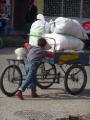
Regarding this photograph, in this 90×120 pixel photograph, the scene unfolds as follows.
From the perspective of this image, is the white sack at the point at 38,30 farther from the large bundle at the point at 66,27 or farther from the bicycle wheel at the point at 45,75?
the bicycle wheel at the point at 45,75

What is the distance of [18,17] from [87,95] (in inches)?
593

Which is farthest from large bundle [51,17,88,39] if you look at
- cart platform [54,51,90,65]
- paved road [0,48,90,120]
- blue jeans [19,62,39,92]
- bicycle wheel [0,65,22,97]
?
paved road [0,48,90,120]

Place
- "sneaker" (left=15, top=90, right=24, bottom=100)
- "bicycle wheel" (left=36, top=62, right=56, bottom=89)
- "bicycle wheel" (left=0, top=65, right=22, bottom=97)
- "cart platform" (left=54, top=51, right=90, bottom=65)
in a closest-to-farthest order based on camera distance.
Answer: "sneaker" (left=15, top=90, right=24, bottom=100), "bicycle wheel" (left=0, top=65, right=22, bottom=97), "cart platform" (left=54, top=51, right=90, bottom=65), "bicycle wheel" (left=36, top=62, right=56, bottom=89)

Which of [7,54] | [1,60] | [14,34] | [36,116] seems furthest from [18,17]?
[36,116]

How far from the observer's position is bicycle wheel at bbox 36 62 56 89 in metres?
11.3

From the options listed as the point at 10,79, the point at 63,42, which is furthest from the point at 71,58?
the point at 10,79

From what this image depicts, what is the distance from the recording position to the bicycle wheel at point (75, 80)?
11406mm

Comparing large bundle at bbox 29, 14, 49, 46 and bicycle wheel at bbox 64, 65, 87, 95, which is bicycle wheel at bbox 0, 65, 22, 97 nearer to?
large bundle at bbox 29, 14, 49, 46

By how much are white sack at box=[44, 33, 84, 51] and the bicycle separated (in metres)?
0.33

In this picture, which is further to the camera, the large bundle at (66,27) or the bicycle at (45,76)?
the large bundle at (66,27)

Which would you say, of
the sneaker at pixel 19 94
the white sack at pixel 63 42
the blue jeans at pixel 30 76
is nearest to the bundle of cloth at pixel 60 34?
the white sack at pixel 63 42

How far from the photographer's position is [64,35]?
11414 millimetres

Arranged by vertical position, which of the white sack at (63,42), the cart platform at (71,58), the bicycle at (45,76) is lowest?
the bicycle at (45,76)

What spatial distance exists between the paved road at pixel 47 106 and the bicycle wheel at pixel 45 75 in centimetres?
15
